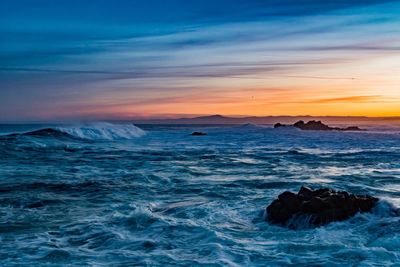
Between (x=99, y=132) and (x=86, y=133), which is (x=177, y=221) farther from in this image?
(x=99, y=132)

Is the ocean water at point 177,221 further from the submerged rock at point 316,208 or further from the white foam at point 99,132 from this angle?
the white foam at point 99,132

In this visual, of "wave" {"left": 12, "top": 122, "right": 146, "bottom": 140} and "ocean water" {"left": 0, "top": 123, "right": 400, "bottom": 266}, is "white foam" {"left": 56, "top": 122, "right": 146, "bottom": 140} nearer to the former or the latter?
"wave" {"left": 12, "top": 122, "right": 146, "bottom": 140}

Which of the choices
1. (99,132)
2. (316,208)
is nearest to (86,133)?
(99,132)

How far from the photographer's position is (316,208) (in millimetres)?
8383

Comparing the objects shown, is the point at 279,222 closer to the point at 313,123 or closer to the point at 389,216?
the point at 389,216

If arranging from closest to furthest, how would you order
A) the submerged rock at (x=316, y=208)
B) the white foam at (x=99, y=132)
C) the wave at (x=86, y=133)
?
the submerged rock at (x=316, y=208) → the wave at (x=86, y=133) → the white foam at (x=99, y=132)

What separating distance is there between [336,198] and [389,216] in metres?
0.97

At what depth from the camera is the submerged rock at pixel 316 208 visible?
324 inches

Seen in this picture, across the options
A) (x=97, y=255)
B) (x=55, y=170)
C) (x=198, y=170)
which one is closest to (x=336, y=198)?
(x=97, y=255)

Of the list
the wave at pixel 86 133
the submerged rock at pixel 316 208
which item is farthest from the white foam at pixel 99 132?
the submerged rock at pixel 316 208

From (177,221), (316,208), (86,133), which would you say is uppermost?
(86,133)

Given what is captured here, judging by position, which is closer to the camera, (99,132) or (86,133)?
(86,133)

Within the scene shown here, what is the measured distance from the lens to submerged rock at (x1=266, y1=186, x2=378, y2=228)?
8.23 meters

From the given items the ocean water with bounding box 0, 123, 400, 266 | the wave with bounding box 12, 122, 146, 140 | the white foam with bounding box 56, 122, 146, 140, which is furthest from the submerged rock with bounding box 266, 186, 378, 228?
the white foam with bounding box 56, 122, 146, 140
